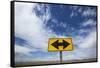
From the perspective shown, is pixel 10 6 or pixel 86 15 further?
pixel 86 15

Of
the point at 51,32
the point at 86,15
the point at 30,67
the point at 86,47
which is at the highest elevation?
the point at 86,15

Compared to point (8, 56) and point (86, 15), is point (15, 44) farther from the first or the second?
point (86, 15)

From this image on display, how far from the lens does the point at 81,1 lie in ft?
6.09

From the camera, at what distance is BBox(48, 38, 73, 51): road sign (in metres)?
1.75

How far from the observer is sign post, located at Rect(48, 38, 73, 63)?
1.75 m

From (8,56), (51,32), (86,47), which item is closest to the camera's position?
(8,56)

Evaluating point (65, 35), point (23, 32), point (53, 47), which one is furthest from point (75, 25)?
point (23, 32)

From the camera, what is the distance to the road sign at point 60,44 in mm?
1746

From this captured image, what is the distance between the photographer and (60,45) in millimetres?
1774

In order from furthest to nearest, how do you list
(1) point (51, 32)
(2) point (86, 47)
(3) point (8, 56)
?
(2) point (86, 47)
(1) point (51, 32)
(3) point (8, 56)

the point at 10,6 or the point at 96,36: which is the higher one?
the point at 10,6

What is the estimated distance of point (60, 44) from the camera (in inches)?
69.8

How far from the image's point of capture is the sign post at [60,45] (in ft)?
5.73

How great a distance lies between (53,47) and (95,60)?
375mm
